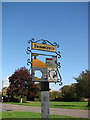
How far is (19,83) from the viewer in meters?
33.8

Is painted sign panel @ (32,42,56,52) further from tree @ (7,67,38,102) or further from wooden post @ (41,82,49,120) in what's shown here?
tree @ (7,67,38,102)

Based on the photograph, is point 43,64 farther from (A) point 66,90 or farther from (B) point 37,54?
(A) point 66,90

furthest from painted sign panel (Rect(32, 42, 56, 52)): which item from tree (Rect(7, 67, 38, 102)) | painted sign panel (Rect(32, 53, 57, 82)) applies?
tree (Rect(7, 67, 38, 102))

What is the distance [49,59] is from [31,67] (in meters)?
0.72

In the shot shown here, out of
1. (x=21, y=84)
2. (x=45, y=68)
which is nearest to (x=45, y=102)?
(x=45, y=68)

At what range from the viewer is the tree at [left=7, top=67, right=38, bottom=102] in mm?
33812

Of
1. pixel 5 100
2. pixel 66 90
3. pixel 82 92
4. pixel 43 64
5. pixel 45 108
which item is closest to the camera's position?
pixel 45 108

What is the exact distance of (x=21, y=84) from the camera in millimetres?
33875

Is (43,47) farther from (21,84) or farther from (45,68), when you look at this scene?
(21,84)

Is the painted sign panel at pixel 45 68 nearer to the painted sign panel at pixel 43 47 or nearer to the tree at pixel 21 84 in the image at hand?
the painted sign panel at pixel 43 47

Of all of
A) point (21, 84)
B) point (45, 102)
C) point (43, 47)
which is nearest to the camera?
point (45, 102)

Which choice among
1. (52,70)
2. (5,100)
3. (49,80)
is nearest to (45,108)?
(49,80)

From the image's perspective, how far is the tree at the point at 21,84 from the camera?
33.8 metres

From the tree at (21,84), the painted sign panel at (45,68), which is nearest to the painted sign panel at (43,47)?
the painted sign panel at (45,68)
